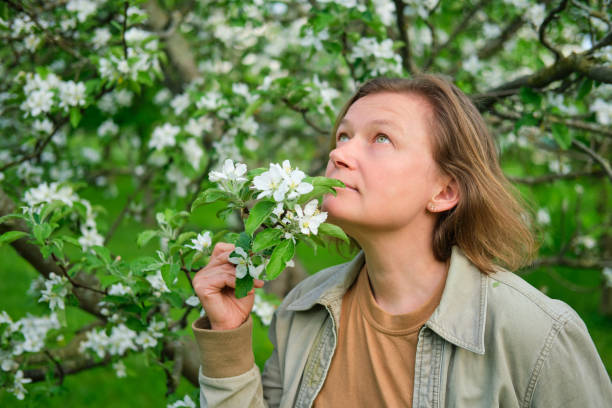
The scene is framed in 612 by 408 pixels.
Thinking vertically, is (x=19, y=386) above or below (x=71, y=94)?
below

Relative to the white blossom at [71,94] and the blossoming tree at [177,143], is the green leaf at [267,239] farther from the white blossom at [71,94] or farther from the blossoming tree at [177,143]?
the white blossom at [71,94]

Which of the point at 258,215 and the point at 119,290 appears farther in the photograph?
the point at 119,290

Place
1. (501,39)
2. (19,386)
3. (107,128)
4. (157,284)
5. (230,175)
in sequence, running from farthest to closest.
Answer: (107,128)
(501,39)
(19,386)
(157,284)
(230,175)

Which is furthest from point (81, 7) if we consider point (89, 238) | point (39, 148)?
point (89, 238)

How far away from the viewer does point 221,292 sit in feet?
4.80

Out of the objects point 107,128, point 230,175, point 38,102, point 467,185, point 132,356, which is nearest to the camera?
point 230,175

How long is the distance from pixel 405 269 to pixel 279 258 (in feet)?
1.96

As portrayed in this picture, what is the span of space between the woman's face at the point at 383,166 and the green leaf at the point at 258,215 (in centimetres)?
32

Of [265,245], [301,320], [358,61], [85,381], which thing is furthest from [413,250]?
[85,381]

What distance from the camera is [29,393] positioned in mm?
1969

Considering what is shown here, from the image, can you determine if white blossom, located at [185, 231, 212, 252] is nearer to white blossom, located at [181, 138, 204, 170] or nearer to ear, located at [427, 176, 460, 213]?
ear, located at [427, 176, 460, 213]

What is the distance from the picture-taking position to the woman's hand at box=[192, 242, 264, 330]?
142 centimetres

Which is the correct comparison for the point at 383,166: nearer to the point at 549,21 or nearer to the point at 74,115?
the point at 549,21

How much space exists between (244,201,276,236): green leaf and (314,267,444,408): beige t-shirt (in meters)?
0.66
